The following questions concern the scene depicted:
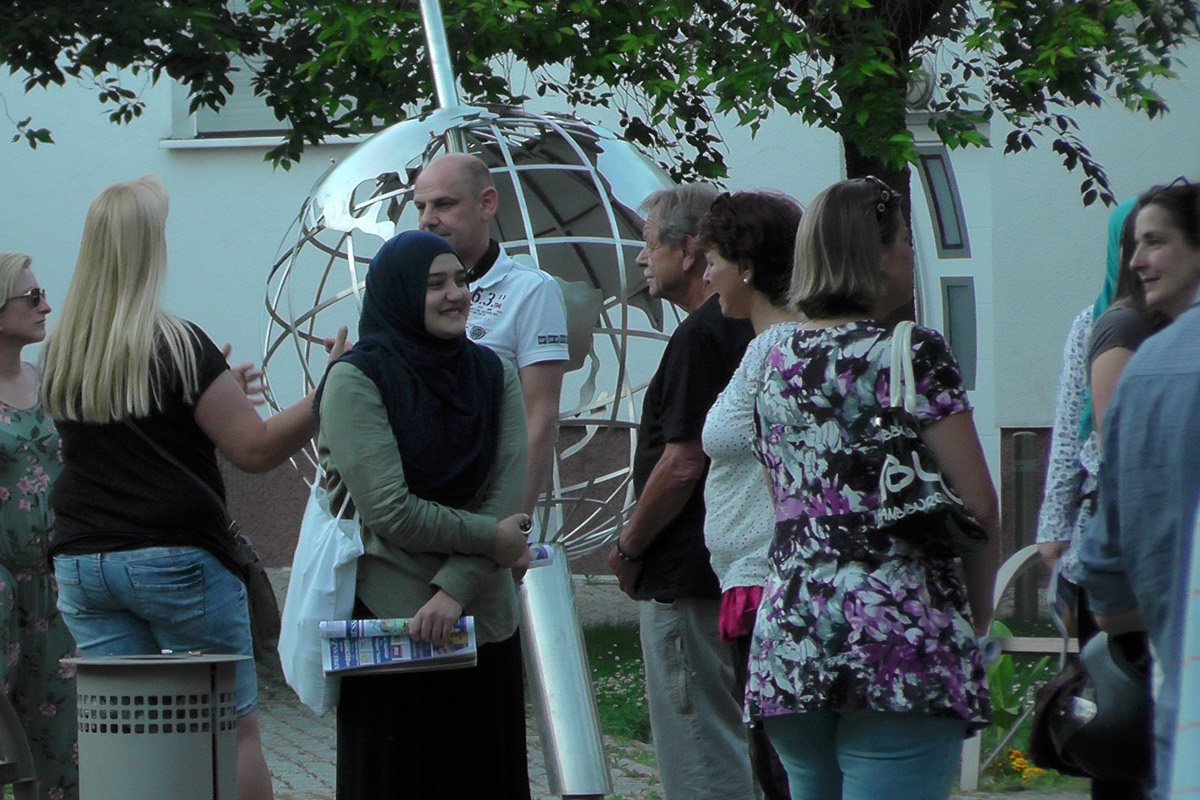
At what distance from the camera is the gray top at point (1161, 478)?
1.67 m

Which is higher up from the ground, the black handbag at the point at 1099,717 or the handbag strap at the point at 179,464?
the handbag strap at the point at 179,464

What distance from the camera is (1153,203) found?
3307 mm

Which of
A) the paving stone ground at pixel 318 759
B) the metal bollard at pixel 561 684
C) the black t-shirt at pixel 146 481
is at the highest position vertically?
the black t-shirt at pixel 146 481

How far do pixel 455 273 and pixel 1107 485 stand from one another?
6.68 feet

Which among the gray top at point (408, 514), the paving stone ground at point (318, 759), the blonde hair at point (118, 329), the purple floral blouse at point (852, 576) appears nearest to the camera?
the purple floral blouse at point (852, 576)

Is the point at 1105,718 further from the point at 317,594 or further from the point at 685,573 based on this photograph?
the point at 317,594

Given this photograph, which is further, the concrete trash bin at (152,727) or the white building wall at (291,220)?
the white building wall at (291,220)

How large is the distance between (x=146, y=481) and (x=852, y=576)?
1.93 meters

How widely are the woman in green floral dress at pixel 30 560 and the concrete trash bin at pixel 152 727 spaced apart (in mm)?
1091

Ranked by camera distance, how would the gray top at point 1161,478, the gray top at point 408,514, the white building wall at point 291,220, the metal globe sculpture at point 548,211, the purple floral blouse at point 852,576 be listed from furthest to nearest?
1. the white building wall at point 291,220
2. the metal globe sculpture at point 548,211
3. the gray top at point 408,514
4. the purple floral blouse at point 852,576
5. the gray top at point 1161,478

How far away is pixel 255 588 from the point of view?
4.32m

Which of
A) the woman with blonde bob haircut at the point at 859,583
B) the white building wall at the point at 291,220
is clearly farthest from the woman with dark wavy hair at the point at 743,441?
the white building wall at the point at 291,220

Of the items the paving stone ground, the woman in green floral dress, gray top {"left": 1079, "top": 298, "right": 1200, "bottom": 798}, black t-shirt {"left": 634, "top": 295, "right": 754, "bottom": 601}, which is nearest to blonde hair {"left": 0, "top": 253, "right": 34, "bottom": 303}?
the woman in green floral dress

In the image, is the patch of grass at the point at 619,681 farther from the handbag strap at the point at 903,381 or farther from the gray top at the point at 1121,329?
the handbag strap at the point at 903,381
